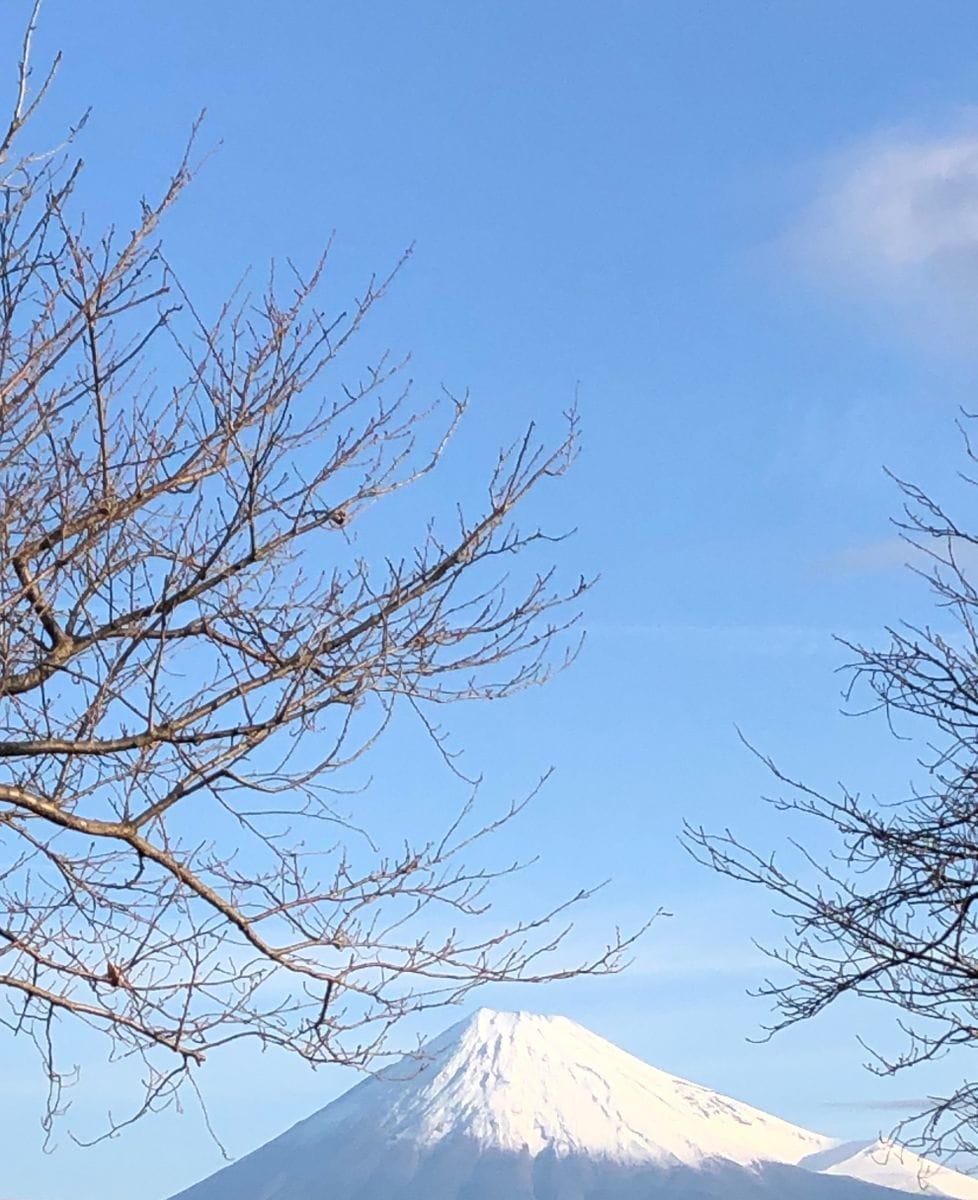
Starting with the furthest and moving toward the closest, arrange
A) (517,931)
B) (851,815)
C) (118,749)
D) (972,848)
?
(851,815), (972,848), (517,931), (118,749)

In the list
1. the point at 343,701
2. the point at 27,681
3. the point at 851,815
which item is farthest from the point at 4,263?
the point at 851,815

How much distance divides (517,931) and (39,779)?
1459 mm

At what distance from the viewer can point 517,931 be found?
18.0 feet

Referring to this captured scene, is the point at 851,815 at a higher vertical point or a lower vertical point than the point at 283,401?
lower

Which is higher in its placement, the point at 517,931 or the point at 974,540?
the point at 974,540

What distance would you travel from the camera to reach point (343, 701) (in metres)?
5.38

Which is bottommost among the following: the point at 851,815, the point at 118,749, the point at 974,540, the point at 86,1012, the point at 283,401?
the point at 86,1012

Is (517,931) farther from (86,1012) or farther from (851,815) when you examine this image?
(851,815)

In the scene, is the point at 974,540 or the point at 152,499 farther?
the point at 974,540

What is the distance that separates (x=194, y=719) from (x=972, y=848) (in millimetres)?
3376

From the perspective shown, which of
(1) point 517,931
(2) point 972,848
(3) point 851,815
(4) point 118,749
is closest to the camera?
(4) point 118,749

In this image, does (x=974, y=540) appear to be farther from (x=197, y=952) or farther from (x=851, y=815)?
(x=197, y=952)

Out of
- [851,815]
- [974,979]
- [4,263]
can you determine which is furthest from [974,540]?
[4,263]

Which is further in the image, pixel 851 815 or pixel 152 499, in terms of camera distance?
pixel 851 815
